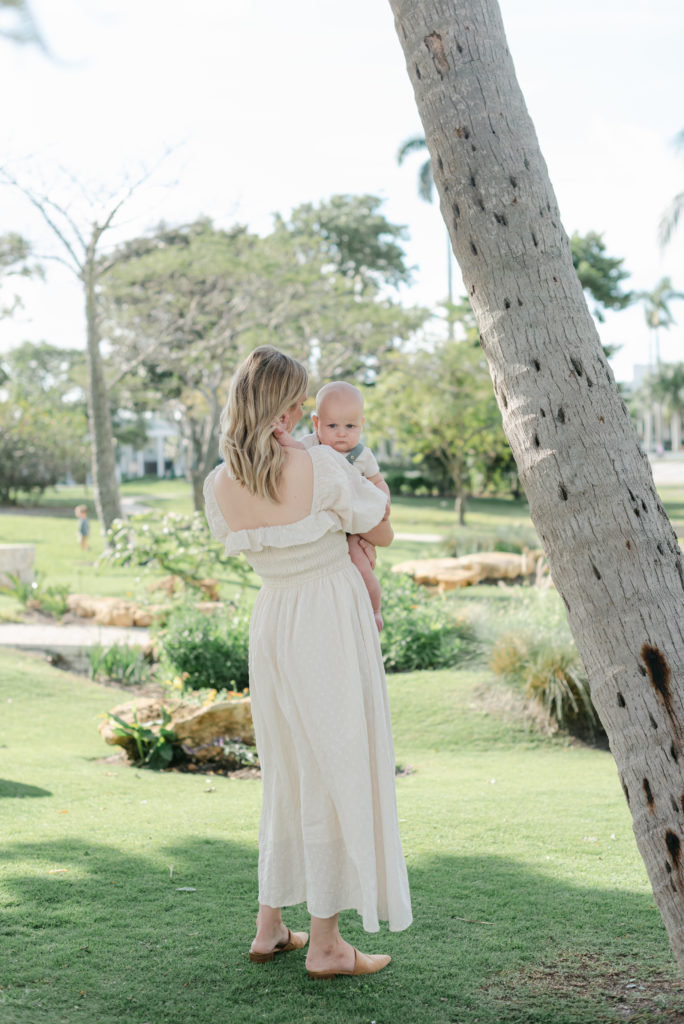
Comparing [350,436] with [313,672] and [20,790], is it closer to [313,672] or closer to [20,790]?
[313,672]

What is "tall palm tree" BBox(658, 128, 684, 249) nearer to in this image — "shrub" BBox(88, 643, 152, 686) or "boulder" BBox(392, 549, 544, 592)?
"boulder" BBox(392, 549, 544, 592)

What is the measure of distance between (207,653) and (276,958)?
5341 millimetres

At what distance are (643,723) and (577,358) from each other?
92 cm

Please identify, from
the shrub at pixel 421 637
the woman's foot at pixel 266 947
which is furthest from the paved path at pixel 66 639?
the woman's foot at pixel 266 947

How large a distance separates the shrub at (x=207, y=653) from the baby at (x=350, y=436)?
5.24 m

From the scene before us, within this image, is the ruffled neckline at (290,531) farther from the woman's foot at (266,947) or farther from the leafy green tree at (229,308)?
the leafy green tree at (229,308)

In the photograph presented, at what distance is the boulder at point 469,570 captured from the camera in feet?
46.4

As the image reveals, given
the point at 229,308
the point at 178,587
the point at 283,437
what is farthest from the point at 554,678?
the point at 229,308

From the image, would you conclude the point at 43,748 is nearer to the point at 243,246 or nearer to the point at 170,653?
the point at 170,653

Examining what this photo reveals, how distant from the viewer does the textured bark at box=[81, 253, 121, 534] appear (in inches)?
742

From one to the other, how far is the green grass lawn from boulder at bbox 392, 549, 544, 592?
817cm

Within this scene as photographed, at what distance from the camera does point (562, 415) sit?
232 centimetres

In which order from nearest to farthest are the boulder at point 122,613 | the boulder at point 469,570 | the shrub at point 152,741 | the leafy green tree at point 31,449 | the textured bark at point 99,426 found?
1. the shrub at point 152,741
2. the boulder at point 122,613
3. the boulder at point 469,570
4. the textured bark at point 99,426
5. the leafy green tree at point 31,449

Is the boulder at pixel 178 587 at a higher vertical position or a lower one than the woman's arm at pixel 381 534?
lower
